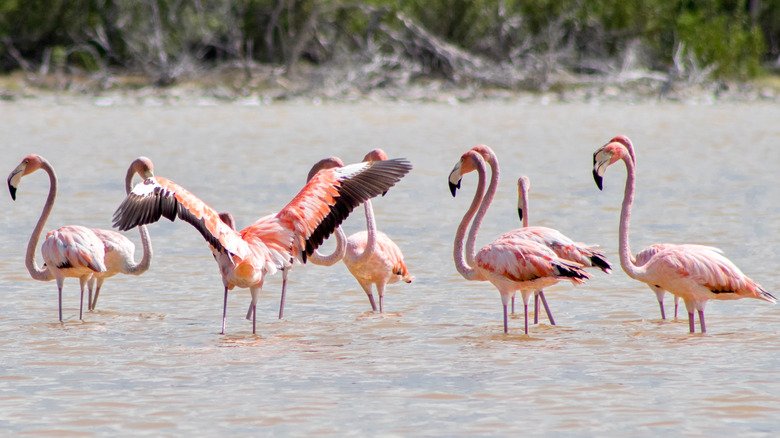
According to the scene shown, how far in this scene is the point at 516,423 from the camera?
5.57m

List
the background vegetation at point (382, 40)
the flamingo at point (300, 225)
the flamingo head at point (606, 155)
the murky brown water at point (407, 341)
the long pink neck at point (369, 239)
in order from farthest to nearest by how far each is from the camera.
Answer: the background vegetation at point (382, 40) → the long pink neck at point (369, 239) → the flamingo at point (300, 225) → the flamingo head at point (606, 155) → the murky brown water at point (407, 341)

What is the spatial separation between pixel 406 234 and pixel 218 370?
5.27 meters

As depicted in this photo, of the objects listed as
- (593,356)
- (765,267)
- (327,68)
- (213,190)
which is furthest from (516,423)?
(327,68)

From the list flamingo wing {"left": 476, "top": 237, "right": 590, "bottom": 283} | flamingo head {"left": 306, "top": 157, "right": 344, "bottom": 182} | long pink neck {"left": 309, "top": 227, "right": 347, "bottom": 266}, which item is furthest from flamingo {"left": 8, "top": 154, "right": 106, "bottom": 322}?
flamingo wing {"left": 476, "top": 237, "right": 590, "bottom": 283}

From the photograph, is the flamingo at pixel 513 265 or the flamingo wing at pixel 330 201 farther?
the flamingo wing at pixel 330 201

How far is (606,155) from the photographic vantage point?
7.32 m

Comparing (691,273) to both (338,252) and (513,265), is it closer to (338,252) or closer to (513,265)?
(513,265)

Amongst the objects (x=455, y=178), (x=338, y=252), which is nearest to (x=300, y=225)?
(x=338, y=252)

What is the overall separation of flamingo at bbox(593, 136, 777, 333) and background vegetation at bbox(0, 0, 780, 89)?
74.1 feet

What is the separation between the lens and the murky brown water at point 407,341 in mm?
5691

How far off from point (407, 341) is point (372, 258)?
0.95m

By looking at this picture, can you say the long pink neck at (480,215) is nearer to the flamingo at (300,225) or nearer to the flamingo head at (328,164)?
the flamingo at (300,225)

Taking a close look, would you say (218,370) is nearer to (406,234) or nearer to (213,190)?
(406,234)

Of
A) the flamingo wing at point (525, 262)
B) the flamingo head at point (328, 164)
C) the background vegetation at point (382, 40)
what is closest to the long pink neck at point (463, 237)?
the flamingo wing at point (525, 262)
